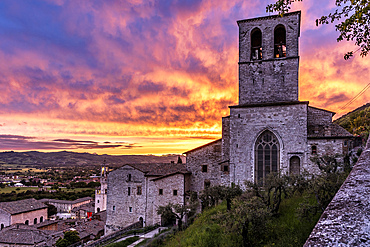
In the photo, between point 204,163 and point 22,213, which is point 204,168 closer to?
point 204,163

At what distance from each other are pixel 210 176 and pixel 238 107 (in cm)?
833

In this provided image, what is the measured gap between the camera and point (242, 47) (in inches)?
874

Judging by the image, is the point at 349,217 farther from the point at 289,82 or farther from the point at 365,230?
the point at 289,82

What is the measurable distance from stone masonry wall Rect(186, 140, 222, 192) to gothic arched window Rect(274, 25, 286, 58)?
10105mm

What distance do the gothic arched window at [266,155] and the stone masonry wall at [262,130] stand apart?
382 millimetres

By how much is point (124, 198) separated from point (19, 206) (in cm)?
3612

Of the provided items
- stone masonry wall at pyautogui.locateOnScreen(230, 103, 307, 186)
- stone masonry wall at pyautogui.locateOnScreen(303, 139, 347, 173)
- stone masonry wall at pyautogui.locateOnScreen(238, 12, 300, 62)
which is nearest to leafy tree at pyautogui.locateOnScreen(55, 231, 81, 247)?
stone masonry wall at pyautogui.locateOnScreen(230, 103, 307, 186)

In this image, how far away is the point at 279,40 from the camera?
2295 centimetres

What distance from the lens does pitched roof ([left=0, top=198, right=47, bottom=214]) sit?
158 ft

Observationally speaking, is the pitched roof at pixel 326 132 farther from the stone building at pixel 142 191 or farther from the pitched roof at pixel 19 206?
the pitched roof at pixel 19 206

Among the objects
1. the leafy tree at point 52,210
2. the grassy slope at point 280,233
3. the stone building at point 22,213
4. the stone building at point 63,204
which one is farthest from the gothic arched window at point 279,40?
the stone building at point 63,204

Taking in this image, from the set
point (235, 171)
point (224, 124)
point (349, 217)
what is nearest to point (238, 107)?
point (224, 124)

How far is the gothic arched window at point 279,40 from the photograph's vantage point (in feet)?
71.9

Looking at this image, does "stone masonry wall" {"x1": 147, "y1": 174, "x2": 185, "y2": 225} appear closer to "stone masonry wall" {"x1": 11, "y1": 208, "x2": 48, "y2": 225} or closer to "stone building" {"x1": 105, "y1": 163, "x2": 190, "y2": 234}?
"stone building" {"x1": 105, "y1": 163, "x2": 190, "y2": 234}
